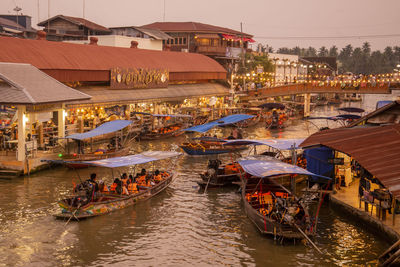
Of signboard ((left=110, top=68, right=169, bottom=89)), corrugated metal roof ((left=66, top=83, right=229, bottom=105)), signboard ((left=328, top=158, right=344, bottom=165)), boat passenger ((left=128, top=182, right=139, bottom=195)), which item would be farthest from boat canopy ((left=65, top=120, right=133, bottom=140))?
signboard ((left=328, top=158, right=344, bottom=165))

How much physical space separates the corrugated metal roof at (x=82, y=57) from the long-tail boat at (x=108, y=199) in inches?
592

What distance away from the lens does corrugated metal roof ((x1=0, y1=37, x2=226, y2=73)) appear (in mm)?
33000

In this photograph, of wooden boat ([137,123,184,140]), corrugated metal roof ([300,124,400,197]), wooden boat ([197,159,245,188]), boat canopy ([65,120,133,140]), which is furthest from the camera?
wooden boat ([137,123,184,140])

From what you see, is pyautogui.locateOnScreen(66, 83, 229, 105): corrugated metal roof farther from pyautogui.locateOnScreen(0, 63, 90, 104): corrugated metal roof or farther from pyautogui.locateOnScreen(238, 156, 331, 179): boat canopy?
pyautogui.locateOnScreen(238, 156, 331, 179): boat canopy

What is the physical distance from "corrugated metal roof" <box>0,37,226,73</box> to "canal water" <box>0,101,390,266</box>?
43.3 feet

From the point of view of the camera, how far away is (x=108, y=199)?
67.2 feet

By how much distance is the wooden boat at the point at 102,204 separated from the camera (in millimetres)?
18688

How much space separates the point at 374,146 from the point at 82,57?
27654 millimetres

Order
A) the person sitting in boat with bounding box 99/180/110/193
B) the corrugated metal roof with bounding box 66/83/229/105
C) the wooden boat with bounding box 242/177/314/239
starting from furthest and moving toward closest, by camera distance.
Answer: the corrugated metal roof with bounding box 66/83/229/105 → the person sitting in boat with bounding box 99/180/110/193 → the wooden boat with bounding box 242/177/314/239

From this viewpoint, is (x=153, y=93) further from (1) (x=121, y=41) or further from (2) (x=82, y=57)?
(1) (x=121, y=41)

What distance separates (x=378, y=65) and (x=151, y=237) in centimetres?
15001

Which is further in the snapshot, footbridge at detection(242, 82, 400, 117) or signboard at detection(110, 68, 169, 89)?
footbridge at detection(242, 82, 400, 117)

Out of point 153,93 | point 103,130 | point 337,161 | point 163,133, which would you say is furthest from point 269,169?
point 153,93

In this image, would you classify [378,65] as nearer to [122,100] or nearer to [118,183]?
[122,100]
